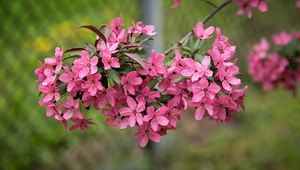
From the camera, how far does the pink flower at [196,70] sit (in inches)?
43.5

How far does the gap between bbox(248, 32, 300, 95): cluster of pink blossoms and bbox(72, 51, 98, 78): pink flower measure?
111 centimetres

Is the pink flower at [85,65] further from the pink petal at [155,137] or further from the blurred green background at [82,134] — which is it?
the blurred green background at [82,134]

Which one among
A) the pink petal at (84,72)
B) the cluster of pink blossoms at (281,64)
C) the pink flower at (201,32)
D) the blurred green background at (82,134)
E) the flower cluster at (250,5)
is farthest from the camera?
the blurred green background at (82,134)

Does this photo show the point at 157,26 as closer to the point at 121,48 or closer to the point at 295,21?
the point at 121,48

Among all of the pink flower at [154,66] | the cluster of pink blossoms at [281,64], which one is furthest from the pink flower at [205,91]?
the cluster of pink blossoms at [281,64]

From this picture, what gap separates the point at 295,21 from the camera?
5410 millimetres

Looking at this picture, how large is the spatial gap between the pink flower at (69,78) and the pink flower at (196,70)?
25cm

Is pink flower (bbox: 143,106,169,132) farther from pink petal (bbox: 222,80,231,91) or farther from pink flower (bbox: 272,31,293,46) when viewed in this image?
pink flower (bbox: 272,31,293,46)

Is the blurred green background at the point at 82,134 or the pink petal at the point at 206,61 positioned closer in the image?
the pink petal at the point at 206,61

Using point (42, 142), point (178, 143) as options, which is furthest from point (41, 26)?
point (178, 143)

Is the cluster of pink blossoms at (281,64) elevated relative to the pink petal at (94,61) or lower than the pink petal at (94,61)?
lower

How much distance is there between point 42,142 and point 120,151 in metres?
0.52

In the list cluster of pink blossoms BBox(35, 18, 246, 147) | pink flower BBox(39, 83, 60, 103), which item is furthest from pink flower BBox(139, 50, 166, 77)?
pink flower BBox(39, 83, 60, 103)

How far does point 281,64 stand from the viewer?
2016 mm
